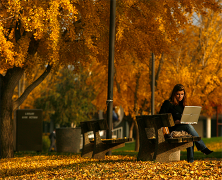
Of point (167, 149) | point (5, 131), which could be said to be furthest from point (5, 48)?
point (167, 149)

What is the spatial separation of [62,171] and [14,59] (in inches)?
186

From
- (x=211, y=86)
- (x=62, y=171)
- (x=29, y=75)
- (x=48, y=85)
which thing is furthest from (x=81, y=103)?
(x=62, y=171)

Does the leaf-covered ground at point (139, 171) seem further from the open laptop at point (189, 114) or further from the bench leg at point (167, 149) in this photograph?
the open laptop at point (189, 114)

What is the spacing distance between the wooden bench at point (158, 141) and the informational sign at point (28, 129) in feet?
29.7

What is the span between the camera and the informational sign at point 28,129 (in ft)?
51.9

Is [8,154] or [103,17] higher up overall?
[103,17]

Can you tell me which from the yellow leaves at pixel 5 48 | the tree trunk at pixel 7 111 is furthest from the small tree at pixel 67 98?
the yellow leaves at pixel 5 48

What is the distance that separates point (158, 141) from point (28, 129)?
9.91 m

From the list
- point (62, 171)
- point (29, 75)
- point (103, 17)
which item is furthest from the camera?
point (29, 75)

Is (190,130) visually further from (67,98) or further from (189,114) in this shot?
(67,98)

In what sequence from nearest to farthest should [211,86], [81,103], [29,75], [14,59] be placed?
[14,59]
[29,75]
[211,86]
[81,103]

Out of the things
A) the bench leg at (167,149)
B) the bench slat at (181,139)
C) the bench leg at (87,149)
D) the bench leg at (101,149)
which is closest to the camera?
the bench slat at (181,139)

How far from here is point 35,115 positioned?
52.4 feet

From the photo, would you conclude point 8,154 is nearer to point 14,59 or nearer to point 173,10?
point 14,59
